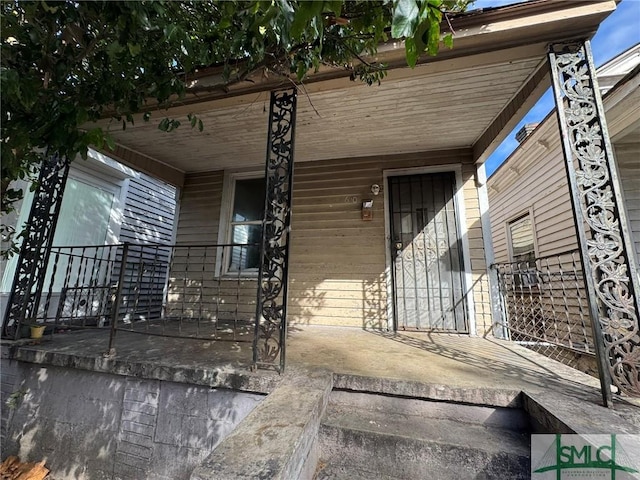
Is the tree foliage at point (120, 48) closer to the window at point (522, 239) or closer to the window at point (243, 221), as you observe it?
the window at point (243, 221)

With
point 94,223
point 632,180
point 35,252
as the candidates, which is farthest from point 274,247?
point 632,180

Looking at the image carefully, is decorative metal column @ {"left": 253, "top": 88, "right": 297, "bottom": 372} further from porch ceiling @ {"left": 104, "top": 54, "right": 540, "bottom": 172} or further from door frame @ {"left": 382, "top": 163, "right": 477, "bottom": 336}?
door frame @ {"left": 382, "top": 163, "right": 477, "bottom": 336}

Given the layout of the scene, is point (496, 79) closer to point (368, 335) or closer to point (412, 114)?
point (412, 114)

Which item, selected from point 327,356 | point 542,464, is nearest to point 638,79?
point 542,464

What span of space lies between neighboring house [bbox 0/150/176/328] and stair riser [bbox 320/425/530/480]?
2854mm

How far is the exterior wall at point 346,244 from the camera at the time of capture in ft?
12.4

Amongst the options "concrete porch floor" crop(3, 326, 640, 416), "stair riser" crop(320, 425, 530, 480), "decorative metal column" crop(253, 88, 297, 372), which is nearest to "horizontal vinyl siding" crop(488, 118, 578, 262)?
"concrete porch floor" crop(3, 326, 640, 416)

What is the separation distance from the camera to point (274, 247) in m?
2.14

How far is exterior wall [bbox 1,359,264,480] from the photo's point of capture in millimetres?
1964

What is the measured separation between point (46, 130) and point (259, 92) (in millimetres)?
1502

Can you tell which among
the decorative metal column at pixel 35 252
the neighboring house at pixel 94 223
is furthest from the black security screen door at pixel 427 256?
the decorative metal column at pixel 35 252

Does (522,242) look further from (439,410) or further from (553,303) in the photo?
(439,410)

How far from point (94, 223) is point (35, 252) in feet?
5.72

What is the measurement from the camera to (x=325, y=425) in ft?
5.45
